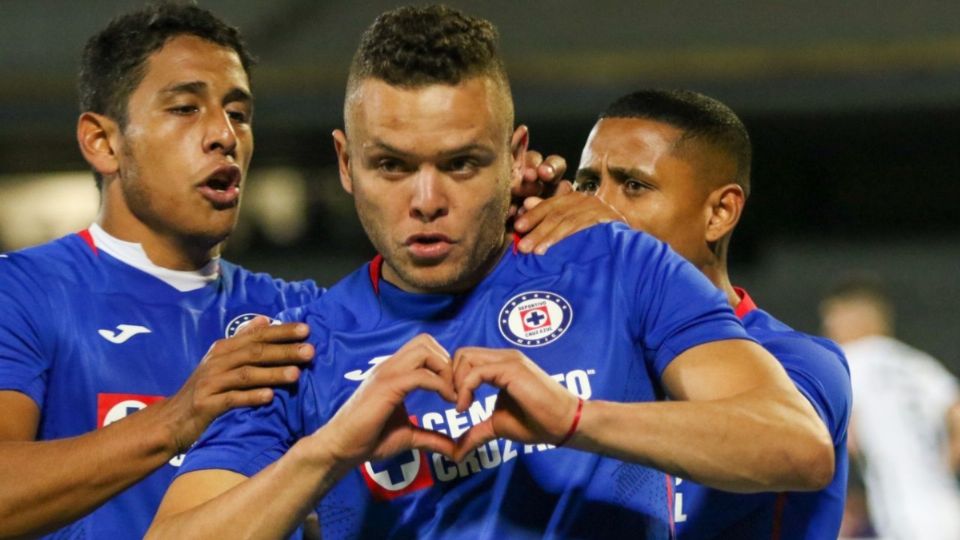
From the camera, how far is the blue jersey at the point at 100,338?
3.11 m

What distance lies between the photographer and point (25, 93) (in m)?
10.4

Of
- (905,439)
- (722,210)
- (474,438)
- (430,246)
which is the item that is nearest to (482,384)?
(474,438)

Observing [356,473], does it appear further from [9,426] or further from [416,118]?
[9,426]

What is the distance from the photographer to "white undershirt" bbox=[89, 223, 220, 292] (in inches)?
134

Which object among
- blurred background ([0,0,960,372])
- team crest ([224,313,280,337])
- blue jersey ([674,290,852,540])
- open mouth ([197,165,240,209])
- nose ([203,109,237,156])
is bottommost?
blue jersey ([674,290,852,540])

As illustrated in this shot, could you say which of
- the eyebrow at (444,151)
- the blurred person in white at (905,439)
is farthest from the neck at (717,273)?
the blurred person in white at (905,439)

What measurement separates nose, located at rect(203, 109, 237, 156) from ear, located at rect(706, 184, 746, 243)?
1210 millimetres

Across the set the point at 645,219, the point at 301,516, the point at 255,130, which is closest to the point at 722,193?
the point at 645,219

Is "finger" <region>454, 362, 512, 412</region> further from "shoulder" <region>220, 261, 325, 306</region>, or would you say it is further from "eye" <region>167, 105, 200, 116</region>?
A: "eye" <region>167, 105, 200, 116</region>

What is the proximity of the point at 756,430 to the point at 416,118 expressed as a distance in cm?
77

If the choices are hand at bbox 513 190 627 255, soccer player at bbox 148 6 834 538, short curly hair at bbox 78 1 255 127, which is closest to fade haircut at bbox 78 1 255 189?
short curly hair at bbox 78 1 255 127

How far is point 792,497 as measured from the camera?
3.10 metres

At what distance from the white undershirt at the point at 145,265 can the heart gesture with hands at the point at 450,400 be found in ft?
4.24

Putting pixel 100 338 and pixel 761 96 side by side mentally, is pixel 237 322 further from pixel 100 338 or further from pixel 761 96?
pixel 761 96
